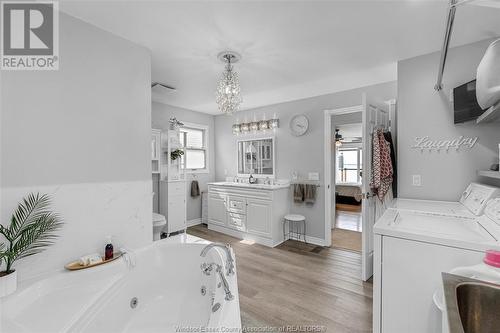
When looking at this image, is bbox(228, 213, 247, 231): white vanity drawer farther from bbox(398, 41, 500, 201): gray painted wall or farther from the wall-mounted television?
the wall-mounted television

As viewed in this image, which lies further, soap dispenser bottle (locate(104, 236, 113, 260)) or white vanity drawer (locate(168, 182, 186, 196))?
white vanity drawer (locate(168, 182, 186, 196))

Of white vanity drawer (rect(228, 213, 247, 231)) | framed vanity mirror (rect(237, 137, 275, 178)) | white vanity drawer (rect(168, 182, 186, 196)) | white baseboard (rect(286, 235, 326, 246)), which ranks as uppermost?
framed vanity mirror (rect(237, 137, 275, 178))

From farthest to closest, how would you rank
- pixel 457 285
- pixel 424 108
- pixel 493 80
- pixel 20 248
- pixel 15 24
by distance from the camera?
pixel 424 108, pixel 15 24, pixel 20 248, pixel 493 80, pixel 457 285

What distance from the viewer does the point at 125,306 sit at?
1.77 m

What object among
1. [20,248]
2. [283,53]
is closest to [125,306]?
[20,248]

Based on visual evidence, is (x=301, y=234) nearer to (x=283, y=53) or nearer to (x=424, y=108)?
(x=424, y=108)

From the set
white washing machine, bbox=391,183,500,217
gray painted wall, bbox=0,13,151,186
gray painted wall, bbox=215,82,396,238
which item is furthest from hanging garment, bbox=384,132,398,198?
gray painted wall, bbox=0,13,151,186

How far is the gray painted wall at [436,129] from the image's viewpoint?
2.17 metres

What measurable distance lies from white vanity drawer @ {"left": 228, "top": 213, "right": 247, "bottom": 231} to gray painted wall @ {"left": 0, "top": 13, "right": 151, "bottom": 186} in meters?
2.13

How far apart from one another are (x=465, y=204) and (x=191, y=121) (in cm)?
439

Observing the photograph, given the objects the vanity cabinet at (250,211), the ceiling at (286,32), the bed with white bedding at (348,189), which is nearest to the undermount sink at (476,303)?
the ceiling at (286,32)

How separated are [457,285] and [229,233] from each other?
3625 millimetres

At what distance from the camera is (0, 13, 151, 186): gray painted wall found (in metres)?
1.57

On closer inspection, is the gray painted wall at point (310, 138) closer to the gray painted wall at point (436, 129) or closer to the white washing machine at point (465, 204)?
the gray painted wall at point (436, 129)
